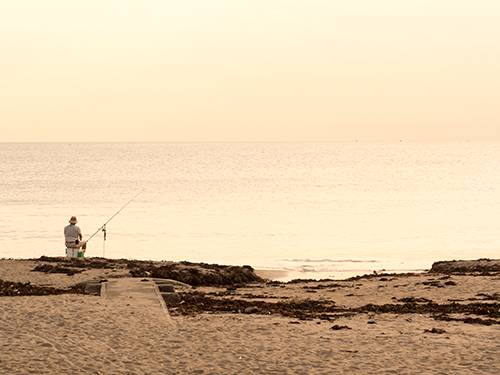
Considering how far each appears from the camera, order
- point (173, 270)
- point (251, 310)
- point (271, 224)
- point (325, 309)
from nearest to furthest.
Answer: point (251, 310)
point (325, 309)
point (173, 270)
point (271, 224)

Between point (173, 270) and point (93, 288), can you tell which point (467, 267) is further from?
point (93, 288)

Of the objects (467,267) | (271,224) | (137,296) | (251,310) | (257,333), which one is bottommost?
(257,333)

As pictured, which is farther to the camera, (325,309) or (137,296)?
(137,296)

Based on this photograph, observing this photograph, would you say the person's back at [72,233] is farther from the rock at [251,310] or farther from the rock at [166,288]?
the rock at [251,310]

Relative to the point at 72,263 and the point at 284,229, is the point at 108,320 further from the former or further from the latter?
the point at 284,229

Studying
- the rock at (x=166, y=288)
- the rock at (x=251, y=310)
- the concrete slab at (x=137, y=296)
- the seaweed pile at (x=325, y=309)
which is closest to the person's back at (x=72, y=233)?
the concrete slab at (x=137, y=296)

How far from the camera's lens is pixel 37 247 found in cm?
2648

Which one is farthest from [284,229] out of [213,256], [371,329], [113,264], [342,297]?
[371,329]

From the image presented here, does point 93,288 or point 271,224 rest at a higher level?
point 271,224

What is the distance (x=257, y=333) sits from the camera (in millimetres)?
8688

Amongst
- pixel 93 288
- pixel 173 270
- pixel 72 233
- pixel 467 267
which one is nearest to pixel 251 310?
pixel 93 288

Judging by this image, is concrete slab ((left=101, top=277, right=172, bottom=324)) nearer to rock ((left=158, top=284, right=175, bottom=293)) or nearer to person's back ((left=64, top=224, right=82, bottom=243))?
rock ((left=158, top=284, right=175, bottom=293))

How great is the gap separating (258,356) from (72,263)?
34.6 feet

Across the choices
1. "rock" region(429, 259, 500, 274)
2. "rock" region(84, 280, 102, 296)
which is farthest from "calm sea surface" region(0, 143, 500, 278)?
"rock" region(84, 280, 102, 296)
